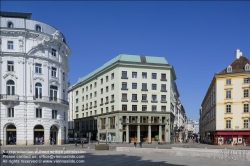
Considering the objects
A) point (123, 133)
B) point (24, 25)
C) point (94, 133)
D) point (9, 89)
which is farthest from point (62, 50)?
point (94, 133)

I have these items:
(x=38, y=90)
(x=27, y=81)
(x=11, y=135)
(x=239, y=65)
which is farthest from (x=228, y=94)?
(x=11, y=135)

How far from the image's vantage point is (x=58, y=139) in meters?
55.8

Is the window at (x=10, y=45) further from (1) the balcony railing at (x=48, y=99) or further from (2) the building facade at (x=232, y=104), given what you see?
(2) the building facade at (x=232, y=104)

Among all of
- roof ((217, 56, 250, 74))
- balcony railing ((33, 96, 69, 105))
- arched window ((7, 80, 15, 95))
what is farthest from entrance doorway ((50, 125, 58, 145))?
roof ((217, 56, 250, 74))

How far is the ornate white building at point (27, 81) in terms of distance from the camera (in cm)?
4928

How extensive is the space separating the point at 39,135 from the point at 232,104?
1633 inches

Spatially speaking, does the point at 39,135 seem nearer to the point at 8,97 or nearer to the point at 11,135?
the point at 11,135

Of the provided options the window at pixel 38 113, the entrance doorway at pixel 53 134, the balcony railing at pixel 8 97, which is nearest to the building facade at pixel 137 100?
the entrance doorway at pixel 53 134

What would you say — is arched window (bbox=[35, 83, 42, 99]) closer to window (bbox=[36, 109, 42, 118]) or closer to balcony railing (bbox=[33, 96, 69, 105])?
balcony railing (bbox=[33, 96, 69, 105])

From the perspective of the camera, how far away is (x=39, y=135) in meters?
52.5

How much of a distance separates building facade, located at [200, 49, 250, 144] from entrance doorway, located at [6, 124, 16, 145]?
4293 centimetres

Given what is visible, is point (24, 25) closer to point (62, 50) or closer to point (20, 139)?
point (62, 50)

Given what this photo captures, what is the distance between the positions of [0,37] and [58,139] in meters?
22.6

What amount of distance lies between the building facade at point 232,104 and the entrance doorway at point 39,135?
125 feet
